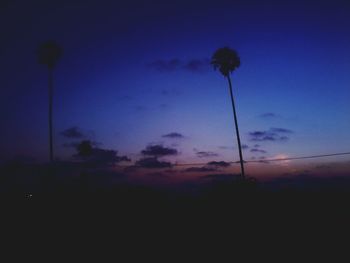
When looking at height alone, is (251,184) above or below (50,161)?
below

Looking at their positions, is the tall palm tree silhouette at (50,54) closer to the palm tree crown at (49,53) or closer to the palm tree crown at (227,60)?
the palm tree crown at (49,53)

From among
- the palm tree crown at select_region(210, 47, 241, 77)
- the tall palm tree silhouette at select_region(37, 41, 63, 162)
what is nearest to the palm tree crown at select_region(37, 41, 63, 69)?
the tall palm tree silhouette at select_region(37, 41, 63, 162)

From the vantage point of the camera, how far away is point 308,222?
24.8m

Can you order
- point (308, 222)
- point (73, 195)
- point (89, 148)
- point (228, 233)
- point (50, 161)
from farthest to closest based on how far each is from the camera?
point (89, 148) → point (73, 195) → point (50, 161) → point (308, 222) → point (228, 233)

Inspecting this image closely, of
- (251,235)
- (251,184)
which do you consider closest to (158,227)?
(251,235)

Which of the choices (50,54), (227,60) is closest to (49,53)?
(50,54)

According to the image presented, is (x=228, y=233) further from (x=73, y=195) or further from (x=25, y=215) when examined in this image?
(x=73, y=195)

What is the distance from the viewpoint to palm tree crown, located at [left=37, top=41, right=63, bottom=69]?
43.3m

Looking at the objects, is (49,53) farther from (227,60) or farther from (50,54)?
(227,60)

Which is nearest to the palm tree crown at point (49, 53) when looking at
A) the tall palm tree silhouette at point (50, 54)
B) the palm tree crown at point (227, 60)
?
the tall palm tree silhouette at point (50, 54)

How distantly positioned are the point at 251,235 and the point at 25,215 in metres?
27.4

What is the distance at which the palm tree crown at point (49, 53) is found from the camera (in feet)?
142

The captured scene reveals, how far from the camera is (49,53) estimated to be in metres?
43.5

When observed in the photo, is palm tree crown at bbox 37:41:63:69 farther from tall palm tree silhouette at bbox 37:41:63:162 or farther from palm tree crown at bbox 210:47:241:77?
palm tree crown at bbox 210:47:241:77
